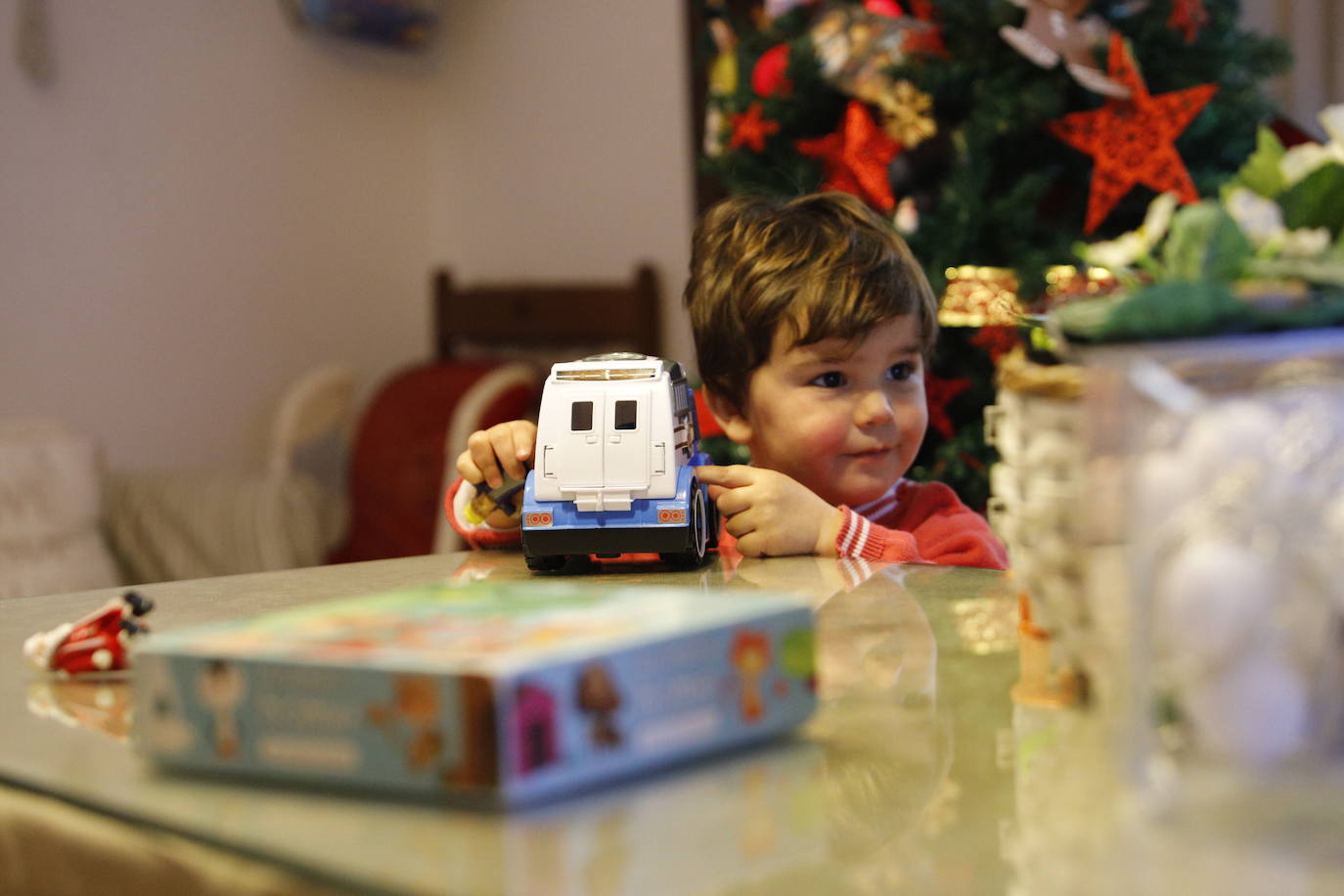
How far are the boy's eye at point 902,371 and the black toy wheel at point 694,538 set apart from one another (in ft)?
1.35

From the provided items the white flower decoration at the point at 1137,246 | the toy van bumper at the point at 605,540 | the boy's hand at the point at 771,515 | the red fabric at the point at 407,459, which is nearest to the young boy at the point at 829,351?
the boy's hand at the point at 771,515

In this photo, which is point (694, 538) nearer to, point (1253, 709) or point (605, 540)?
point (605, 540)

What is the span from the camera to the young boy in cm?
143

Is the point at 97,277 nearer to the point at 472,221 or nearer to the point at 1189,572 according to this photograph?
the point at 472,221

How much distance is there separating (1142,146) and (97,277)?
7.97 ft

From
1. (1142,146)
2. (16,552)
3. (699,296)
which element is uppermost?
(1142,146)

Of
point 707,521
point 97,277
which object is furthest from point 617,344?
point 707,521

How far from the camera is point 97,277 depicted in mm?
3332

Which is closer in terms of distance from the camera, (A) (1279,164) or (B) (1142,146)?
(A) (1279,164)

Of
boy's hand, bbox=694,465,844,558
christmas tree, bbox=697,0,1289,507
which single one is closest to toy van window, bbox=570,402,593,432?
boy's hand, bbox=694,465,844,558

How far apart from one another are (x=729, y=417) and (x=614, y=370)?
1.71ft

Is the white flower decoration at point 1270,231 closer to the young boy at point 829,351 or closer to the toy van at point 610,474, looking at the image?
the toy van at point 610,474

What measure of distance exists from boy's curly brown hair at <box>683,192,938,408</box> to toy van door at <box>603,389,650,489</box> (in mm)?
417

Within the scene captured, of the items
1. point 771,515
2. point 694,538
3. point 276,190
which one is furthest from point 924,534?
point 276,190
